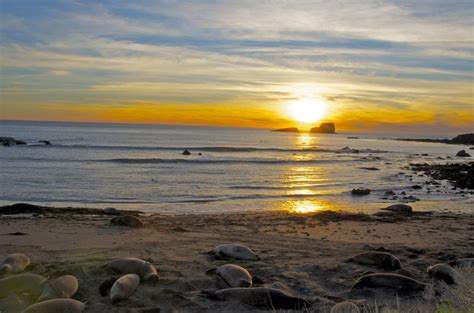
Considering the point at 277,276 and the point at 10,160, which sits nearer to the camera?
the point at 277,276

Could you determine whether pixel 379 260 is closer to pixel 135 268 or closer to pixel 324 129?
pixel 135 268

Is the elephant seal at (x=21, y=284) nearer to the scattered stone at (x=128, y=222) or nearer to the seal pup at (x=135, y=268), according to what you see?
the seal pup at (x=135, y=268)

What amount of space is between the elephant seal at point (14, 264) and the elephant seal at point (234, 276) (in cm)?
303

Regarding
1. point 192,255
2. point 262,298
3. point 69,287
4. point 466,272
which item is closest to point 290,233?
point 192,255

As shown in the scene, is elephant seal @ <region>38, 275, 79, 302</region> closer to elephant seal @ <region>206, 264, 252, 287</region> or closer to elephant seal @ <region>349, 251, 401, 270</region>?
elephant seal @ <region>206, 264, 252, 287</region>

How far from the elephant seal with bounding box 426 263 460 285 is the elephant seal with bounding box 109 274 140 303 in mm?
4713

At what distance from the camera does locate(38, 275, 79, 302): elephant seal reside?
19.7ft

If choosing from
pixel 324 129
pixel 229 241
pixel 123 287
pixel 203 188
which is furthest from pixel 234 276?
pixel 324 129

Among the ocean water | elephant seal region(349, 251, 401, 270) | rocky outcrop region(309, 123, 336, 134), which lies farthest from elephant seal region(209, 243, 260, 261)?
rocky outcrop region(309, 123, 336, 134)

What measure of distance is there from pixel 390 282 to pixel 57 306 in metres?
4.66

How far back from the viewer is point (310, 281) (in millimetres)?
7324

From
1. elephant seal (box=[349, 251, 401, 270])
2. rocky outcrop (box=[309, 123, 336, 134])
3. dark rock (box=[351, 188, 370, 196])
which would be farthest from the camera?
rocky outcrop (box=[309, 123, 336, 134])

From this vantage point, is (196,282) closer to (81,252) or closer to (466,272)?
(81,252)

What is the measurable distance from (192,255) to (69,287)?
114 inches
